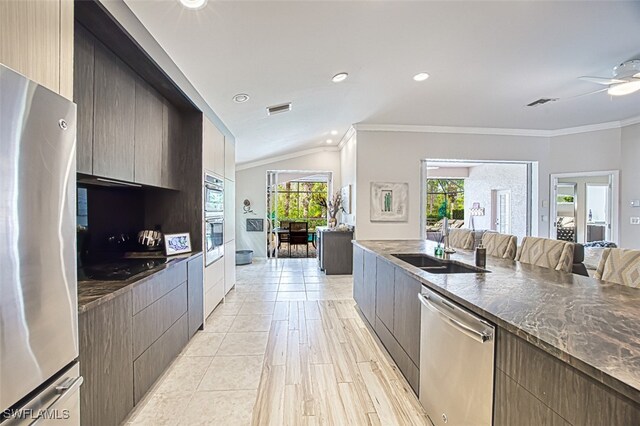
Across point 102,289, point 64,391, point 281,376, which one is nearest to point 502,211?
point 281,376

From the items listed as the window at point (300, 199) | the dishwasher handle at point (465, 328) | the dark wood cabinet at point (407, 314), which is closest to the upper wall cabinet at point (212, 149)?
the dark wood cabinet at point (407, 314)

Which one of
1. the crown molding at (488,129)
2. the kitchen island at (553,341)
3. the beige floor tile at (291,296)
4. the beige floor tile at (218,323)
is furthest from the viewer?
the crown molding at (488,129)

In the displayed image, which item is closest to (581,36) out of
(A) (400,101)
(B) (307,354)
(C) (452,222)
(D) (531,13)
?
(D) (531,13)

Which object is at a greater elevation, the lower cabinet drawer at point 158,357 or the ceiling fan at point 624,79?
the ceiling fan at point 624,79

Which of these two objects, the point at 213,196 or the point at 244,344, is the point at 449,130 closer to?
the point at 213,196

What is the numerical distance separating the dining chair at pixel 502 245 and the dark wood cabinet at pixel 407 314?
1.19 m

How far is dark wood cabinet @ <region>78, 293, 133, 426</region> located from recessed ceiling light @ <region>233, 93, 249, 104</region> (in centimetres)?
241

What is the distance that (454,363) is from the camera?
150 centimetres

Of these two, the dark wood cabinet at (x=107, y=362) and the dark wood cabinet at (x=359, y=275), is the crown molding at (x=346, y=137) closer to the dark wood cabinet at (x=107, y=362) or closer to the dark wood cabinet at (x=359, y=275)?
the dark wood cabinet at (x=359, y=275)

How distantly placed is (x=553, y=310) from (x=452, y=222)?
1048 centimetres

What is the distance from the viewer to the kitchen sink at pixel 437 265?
7.56 feet

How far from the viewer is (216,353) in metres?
2.69

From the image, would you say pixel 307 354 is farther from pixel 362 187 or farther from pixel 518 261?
pixel 362 187

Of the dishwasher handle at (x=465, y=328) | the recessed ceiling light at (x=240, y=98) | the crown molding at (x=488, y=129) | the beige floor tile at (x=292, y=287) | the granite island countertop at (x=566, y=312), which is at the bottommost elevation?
the beige floor tile at (x=292, y=287)
